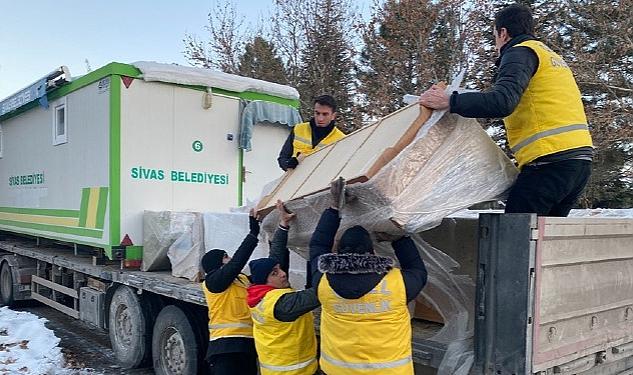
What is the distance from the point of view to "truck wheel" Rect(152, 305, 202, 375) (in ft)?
16.9

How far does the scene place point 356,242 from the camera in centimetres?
294

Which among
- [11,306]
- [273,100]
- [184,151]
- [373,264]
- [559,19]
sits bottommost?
[11,306]

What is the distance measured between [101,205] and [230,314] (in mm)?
2807

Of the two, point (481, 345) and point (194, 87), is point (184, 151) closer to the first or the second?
point (194, 87)

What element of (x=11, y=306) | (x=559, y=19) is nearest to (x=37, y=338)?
(x=11, y=306)

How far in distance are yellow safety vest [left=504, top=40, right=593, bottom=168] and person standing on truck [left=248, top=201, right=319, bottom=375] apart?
4.83 feet

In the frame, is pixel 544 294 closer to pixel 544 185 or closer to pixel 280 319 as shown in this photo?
pixel 544 185

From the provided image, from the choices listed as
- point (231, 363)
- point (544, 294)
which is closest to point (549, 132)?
point (544, 294)

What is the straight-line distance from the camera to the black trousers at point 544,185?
10.2 feet

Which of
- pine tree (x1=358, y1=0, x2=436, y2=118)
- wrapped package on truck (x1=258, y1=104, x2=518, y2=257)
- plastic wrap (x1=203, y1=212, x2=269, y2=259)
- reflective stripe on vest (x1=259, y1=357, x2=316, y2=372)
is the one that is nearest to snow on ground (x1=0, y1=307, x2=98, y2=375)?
plastic wrap (x1=203, y1=212, x2=269, y2=259)

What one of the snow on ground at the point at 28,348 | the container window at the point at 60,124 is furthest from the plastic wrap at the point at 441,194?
the container window at the point at 60,124

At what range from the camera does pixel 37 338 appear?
24.1 feet

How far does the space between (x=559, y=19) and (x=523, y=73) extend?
525 inches

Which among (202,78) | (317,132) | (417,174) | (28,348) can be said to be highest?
(202,78)
